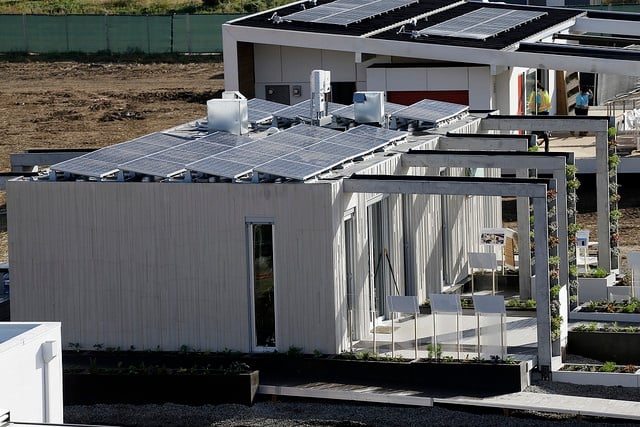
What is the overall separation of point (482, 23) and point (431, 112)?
35.9ft

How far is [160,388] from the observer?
1911 centimetres

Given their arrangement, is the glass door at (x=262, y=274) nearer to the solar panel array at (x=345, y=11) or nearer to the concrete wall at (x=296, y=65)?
the concrete wall at (x=296, y=65)

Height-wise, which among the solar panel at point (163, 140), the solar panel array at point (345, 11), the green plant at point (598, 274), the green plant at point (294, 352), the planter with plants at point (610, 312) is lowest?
the planter with plants at point (610, 312)

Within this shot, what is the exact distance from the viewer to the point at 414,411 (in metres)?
18.2

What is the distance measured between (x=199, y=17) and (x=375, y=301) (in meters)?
42.3

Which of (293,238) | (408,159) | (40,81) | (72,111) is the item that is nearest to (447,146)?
(408,159)

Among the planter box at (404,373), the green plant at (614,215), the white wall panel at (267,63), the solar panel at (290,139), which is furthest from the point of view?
the white wall panel at (267,63)

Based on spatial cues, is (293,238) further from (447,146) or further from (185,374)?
(447,146)

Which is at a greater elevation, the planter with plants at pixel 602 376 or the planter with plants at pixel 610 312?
the planter with plants at pixel 610 312

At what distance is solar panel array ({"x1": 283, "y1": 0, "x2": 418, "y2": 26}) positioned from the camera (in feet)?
118

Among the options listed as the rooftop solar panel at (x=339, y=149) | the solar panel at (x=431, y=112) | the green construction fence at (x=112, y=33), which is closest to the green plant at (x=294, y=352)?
the rooftop solar panel at (x=339, y=149)

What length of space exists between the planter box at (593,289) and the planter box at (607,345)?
9.54ft

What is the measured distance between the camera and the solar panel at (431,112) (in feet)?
81.9

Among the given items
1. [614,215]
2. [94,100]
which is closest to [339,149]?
[614,215]
